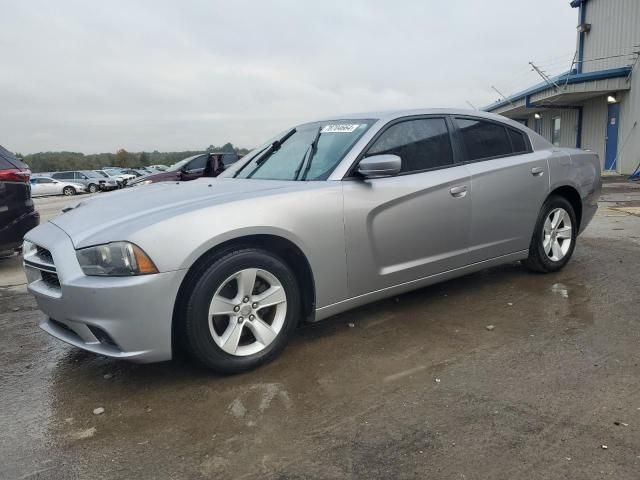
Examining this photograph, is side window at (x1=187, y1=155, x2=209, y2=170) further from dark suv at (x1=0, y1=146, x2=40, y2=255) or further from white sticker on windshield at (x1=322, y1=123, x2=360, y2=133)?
white sticker on windshield at (x1=322, y1=123, x2=360, y2=133)

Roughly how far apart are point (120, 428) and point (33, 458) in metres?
0.38

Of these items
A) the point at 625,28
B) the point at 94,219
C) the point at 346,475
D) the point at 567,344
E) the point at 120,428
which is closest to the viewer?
the point at 346,475

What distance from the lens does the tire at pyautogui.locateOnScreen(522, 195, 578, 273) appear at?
182 inches

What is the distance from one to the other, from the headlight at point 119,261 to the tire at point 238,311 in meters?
0.27

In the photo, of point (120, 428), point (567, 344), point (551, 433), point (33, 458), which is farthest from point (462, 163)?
point (33, 458)

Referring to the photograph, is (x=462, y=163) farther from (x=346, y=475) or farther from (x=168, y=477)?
(x=168, y=477)

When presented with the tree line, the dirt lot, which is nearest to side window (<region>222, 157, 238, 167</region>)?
the dirt lot

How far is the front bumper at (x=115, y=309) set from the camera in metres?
2.63

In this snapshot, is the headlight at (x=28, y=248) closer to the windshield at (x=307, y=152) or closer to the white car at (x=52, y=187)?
the windshield at (x=307, y=152)

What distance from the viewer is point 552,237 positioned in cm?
476

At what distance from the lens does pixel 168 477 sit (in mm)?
2117

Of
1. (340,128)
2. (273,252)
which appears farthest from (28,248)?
(340,128)

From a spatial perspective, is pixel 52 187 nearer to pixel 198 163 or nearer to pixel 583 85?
pixel 198 163

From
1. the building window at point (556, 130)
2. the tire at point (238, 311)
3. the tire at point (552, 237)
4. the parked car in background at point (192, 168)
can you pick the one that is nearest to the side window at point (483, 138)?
the tire at point (552, 237)
